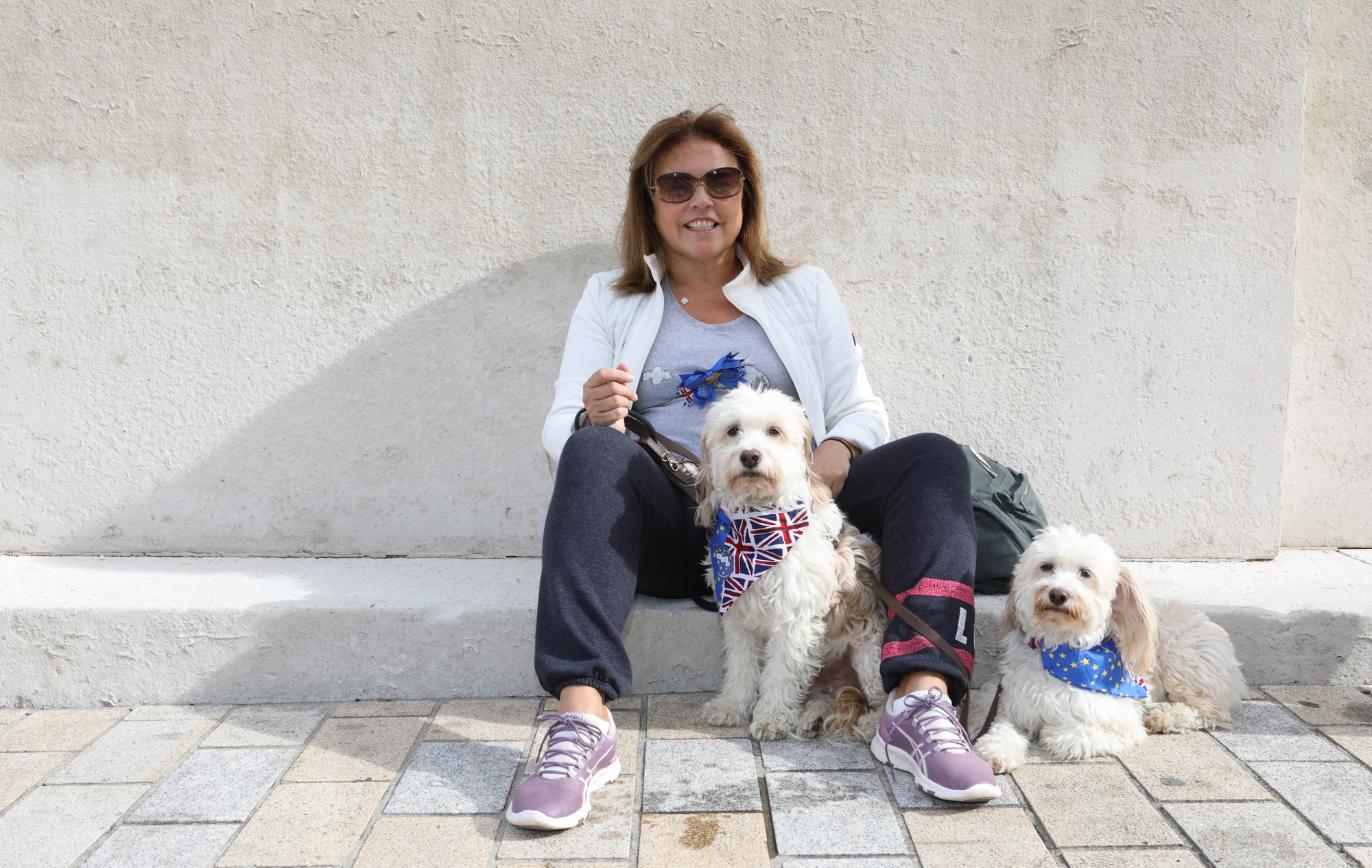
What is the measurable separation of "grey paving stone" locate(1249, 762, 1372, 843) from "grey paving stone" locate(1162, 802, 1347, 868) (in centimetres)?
5

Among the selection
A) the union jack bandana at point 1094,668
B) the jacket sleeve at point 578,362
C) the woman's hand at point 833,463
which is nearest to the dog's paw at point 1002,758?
the union jack bandana at point 1094,668

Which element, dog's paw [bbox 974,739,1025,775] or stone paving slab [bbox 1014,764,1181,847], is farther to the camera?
dog's paw [bbox 974,739,1025,775]

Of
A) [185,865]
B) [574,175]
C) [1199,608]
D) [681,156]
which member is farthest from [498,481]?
[1199,608]

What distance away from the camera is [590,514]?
240 centimetres

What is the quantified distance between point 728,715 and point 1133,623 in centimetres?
111

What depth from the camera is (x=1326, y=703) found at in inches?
108

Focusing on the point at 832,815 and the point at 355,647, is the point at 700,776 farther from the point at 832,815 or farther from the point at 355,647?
the point at 355,647

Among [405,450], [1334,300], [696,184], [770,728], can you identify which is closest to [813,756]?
[770,728]

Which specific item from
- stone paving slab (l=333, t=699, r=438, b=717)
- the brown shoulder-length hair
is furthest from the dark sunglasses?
stone paving slab (l=333, t=699, r=438, b=717)

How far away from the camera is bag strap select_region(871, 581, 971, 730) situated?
233cm

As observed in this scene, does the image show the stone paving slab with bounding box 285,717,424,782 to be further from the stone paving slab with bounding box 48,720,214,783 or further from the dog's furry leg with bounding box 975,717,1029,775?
the dog's furry leg with bounding box 975,717,1029,775

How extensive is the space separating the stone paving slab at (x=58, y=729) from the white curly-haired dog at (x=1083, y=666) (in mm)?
2502

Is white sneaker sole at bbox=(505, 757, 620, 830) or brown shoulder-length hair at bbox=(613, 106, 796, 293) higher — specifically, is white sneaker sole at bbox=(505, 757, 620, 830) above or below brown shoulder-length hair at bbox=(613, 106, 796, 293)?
below

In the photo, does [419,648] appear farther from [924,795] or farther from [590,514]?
[924,795]
